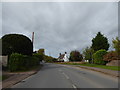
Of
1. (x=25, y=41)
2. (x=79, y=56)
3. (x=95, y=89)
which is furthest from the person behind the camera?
(x=79, y=56)

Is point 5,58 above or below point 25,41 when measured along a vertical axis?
below

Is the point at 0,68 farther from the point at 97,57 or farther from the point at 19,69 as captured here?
the point at 97,57

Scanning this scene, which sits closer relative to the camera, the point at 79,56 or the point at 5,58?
the point at 5,58

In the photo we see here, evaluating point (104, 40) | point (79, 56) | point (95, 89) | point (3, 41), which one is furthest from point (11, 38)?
point (79, 56)

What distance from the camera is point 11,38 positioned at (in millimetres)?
28109

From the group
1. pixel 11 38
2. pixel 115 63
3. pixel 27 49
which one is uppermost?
pixel 11 38

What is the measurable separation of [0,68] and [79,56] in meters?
65.7

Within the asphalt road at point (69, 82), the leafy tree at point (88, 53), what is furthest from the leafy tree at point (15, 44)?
the leafy tree at point (88, 53)

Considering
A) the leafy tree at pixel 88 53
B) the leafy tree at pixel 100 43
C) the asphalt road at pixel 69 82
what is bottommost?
the asphalt road at pixel 69 82

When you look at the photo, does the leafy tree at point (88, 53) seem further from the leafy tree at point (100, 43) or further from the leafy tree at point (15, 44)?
the leafy tree at point (15, 44)

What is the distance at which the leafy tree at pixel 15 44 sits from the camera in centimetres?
2583

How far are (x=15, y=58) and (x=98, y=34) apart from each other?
168ft

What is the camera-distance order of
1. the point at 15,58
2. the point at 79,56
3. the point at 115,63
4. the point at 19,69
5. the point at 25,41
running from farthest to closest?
the point at 79,56
the point at 115,63
the point at 25,41
the point at 19,69
the point at 15,58

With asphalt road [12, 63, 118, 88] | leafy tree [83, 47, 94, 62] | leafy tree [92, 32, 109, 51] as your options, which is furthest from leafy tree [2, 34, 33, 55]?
leafy tree [83, 47, 94, 62]
